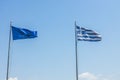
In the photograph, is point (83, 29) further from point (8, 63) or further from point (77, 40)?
point (8, 63)

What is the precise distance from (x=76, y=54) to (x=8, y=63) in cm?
759

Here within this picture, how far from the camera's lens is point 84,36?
A: 303 ft

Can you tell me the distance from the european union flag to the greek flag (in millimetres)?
5017

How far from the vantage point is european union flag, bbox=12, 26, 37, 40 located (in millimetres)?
91375

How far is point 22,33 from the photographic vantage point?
302 feet

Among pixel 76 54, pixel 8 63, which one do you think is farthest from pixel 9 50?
pixel 76 54

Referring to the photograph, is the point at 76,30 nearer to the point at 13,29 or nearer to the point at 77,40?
the point at 77,40

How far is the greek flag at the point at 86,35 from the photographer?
302 feet

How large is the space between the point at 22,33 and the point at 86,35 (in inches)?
282

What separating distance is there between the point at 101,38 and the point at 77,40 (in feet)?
8.94

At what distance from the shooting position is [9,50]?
91125mm

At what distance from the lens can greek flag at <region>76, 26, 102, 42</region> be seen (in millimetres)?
92188

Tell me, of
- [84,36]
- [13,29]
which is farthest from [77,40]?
[13,29]

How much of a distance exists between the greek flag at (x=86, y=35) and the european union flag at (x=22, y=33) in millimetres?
5017
